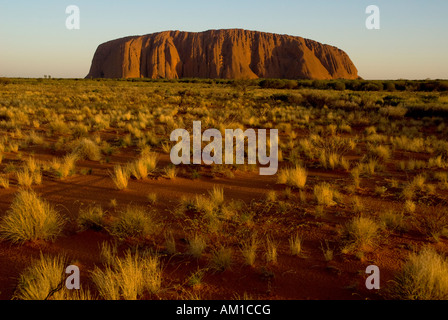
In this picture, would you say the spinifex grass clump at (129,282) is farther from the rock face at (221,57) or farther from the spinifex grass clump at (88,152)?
the rock face at (221,57)

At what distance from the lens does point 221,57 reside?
119375 millimetres

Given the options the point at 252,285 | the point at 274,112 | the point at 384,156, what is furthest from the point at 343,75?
the point at 252,285

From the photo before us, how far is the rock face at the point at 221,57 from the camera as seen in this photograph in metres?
117

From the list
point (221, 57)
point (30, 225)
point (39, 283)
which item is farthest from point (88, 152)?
point (221, 57)

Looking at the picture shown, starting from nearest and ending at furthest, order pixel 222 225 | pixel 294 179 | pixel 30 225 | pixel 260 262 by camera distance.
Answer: pixel 260 262
pixel 30 225
pixel 222 225
pixel 294 179

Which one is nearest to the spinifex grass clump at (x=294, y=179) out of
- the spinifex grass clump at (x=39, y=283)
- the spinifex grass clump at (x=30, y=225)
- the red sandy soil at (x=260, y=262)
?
the red sandy soil at (x=260, y=262)

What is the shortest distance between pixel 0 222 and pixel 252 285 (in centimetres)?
433

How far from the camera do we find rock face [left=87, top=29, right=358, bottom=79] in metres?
117

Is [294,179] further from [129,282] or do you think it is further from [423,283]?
[129,282]

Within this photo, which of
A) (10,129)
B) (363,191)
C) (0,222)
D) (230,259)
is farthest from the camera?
(10,129)

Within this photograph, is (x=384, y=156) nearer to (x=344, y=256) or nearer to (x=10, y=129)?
(x=344, y=256)

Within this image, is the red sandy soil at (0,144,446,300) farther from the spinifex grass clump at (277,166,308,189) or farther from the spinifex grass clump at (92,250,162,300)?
the spinifex grass clump at (277,166,308,189)

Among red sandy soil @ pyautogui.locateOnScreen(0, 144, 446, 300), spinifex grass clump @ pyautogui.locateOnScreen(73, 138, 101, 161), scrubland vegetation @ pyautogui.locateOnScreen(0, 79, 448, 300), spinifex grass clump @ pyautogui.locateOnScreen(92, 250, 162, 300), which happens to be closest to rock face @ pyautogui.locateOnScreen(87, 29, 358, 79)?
spinifex grass clump @ pyautogui.locateOnScreen(73, 138, 101, 161)

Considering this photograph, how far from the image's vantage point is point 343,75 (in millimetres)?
123875
